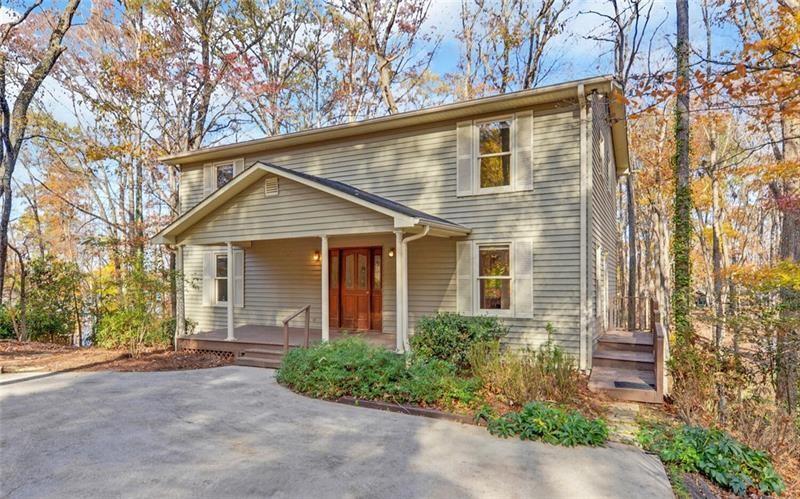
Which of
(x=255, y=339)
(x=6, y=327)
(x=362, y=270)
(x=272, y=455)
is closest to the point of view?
(x=272, y=455)

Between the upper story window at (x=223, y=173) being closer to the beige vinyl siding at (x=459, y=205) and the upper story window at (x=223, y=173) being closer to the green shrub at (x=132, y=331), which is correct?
the beige vinyl siding at (x=459, y=205)

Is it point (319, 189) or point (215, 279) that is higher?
point (319, 189)

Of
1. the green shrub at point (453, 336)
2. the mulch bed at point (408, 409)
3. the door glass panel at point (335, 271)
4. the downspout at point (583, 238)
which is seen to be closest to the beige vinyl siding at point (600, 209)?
the downspout at point (583, 238)

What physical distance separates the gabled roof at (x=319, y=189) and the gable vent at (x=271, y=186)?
0.60 feet

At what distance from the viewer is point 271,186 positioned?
8586mm

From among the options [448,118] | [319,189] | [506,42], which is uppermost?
[506,42]

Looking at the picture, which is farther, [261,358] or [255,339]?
[255,339]

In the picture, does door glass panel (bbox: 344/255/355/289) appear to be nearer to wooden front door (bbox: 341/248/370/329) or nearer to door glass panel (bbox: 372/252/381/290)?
wooden front door (bbox: 341/248/370/329)

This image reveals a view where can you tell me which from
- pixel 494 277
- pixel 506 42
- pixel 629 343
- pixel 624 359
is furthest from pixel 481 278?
pixel 506 42

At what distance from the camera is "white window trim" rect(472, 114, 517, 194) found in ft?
26.8

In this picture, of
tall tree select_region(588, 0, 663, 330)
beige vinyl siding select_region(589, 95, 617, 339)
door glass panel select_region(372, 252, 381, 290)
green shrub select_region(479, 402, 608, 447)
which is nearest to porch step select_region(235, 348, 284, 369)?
door glass panel select_region(372, 252, 381, 290)

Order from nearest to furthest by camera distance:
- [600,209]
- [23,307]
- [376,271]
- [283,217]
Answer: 1. [283,217]
2. [600,209]
3. [376,271]
4. [23,307]

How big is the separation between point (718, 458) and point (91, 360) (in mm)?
10203

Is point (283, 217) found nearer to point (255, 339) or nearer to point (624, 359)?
point (255, 339)
